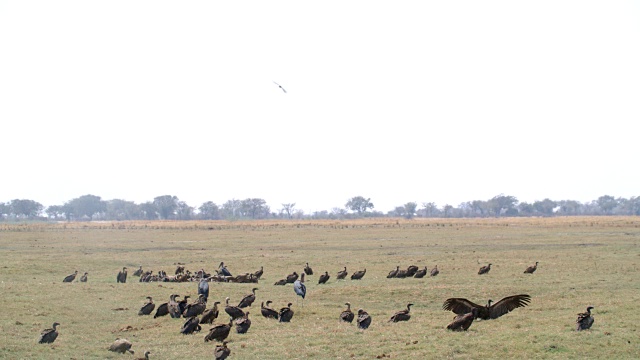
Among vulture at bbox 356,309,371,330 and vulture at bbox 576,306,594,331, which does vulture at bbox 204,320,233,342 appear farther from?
vulture at bbox 576,306,594,331

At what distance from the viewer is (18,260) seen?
38469 millimetres

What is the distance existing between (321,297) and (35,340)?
10328mm

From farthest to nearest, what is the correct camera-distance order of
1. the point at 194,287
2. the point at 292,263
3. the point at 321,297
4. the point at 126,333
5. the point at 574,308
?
the point at 292,263
the point at 194,287
the point at 321,297
the point at 574,308
the point at 126,333

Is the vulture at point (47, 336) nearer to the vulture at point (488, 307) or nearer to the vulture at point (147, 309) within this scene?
the vulture at point (147, 309)

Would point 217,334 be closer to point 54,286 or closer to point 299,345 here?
point 299,345

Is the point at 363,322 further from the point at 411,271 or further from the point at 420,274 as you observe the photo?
the point at 411,271

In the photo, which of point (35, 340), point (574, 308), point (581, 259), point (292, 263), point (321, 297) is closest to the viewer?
point (35, 340)

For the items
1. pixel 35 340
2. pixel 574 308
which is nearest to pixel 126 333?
pixel 35 340

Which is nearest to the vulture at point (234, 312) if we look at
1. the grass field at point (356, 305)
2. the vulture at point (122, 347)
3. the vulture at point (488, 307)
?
the grass field at point (356, 305)

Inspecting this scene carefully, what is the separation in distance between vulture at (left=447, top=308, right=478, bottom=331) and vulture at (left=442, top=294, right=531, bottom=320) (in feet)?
0.27

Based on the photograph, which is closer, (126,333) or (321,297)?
(126,333)

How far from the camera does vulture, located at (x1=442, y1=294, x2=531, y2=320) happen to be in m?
15.5

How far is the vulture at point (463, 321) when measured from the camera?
1636cm

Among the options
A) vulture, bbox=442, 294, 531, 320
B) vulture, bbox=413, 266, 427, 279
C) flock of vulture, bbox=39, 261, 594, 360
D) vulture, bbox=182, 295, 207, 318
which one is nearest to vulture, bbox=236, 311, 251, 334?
flock of vulture, bbox=39, 261, 594, 360
